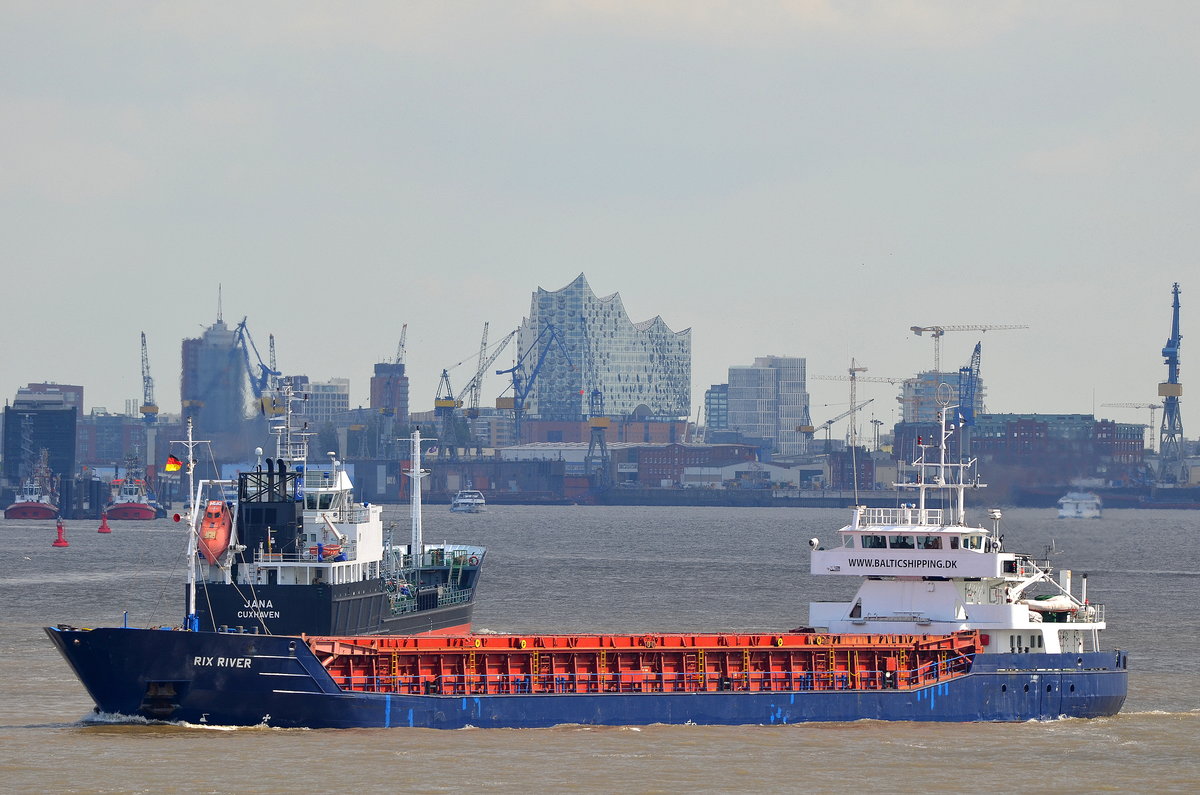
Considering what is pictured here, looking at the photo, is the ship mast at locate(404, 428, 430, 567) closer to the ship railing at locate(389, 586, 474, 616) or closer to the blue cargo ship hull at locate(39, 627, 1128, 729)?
the ship railing at locate(389, 586, 474, 616)

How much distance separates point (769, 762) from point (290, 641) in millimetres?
11319

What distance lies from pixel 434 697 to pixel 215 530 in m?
11.4

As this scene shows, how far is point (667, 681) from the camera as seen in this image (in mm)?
46188

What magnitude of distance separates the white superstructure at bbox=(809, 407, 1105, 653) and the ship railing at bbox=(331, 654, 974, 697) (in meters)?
1.84

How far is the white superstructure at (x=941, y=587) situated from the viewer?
158ft

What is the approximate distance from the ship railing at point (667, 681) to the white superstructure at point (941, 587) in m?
1.84

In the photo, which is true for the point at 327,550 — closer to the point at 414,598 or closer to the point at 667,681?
the point at 414,598

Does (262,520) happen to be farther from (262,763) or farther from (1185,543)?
(1185,543)

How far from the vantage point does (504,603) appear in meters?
90.2

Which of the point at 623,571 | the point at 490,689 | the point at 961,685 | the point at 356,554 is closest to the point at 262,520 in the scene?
the point at 356,554

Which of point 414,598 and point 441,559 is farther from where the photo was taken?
point 441,559

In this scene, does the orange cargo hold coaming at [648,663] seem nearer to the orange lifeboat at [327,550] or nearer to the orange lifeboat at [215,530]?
the orange lifeboat at [215,530]

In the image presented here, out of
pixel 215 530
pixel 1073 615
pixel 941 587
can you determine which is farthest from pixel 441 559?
pixel 1073 615

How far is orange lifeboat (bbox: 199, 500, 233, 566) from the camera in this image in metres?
52.4
